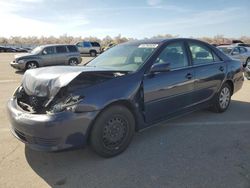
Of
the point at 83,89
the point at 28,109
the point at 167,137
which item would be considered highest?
the point at 83,89

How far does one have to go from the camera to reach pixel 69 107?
125 inches

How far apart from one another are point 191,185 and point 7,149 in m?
2.69

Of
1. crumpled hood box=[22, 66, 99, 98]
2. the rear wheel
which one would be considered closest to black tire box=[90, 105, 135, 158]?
crumpled hood box=[22, 66, 99, 98]

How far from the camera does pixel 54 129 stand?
122 inches

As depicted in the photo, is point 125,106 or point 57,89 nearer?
point 57,89

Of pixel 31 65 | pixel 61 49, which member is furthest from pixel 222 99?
pixel 61 49

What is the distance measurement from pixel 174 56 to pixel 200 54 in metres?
0.84

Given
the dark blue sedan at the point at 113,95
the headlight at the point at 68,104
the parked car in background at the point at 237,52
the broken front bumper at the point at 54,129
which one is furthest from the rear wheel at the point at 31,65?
the headlight at the point at 68,104

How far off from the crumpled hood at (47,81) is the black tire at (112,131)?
63cm

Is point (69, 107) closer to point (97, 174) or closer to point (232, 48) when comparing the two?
point (97, 174)

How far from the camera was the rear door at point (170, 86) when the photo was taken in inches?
158

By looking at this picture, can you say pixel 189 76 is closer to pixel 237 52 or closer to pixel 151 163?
pixel 151 163

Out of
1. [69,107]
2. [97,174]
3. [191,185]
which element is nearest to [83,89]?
[69,107]

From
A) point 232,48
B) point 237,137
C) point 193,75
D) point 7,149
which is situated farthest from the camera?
point 232,48
